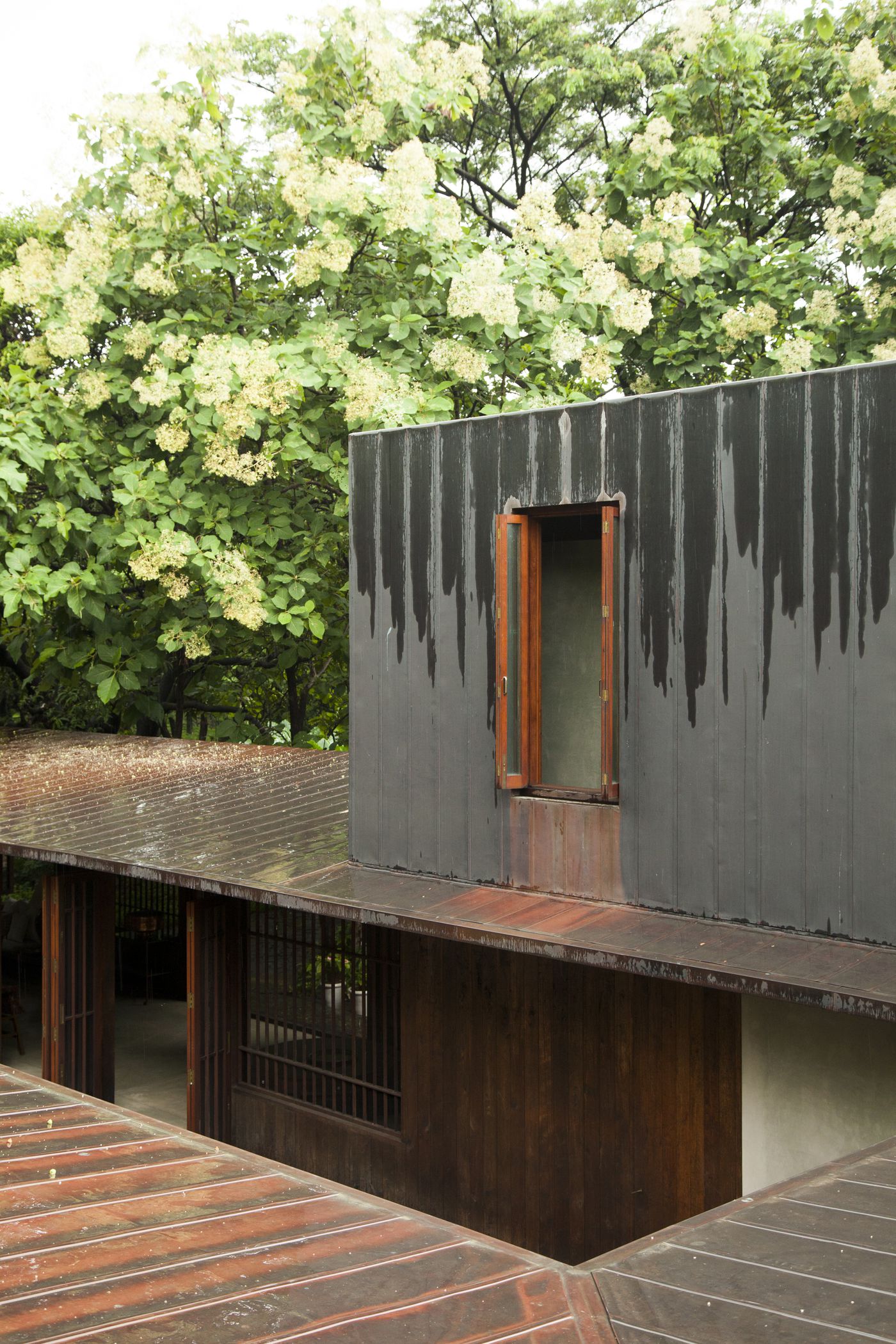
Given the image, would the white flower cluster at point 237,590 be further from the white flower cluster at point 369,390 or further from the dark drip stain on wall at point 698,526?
the dark drip stain on wall at point 698,526

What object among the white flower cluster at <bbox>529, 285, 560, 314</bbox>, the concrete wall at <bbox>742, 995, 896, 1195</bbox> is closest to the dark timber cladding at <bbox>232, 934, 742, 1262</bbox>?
the concrete wall at <bbox>742, 995, 896, 1195</bbox>

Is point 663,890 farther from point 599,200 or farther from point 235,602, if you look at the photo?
point 599,200

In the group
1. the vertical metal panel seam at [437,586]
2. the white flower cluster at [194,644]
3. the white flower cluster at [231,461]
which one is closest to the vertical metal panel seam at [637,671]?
the vertical metal panel seam at [437,586]

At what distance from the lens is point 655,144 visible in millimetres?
12031

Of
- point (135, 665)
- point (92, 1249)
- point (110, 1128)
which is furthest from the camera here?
point (135, 665)

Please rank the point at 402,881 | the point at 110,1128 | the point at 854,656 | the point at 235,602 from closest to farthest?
the point at 110,1128 < the point at 854,656 < the point at 402,881 < the point at 235,602

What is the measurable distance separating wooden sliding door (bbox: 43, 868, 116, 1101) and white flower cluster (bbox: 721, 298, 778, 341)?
7.60 meters

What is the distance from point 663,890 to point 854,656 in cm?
144

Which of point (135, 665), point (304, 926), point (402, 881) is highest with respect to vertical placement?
point (135, 665)

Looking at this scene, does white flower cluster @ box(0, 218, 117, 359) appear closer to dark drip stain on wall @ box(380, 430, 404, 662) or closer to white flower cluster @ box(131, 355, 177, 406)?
white flower cluster @ box(131, 355, 177, 406)

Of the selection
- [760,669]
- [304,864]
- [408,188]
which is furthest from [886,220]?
[304,864]

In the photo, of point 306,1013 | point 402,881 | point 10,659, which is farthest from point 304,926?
point 10,659

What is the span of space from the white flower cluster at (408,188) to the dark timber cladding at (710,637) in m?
4.64

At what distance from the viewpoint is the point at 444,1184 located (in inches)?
286
